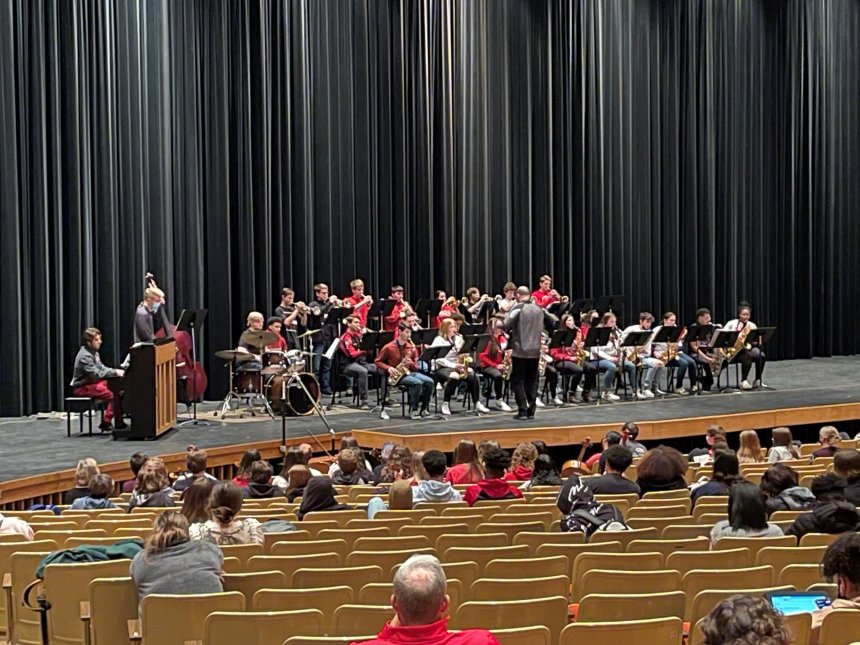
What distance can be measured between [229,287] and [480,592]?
12534 mm

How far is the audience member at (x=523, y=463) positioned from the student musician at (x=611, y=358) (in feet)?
21.5

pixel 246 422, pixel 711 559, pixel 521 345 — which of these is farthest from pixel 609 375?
pixel 711 559

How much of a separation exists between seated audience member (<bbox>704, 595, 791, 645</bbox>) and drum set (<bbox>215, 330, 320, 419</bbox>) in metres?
10.4

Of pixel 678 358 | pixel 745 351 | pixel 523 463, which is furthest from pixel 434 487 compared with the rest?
pixel 745 351

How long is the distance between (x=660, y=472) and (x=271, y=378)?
259 inches

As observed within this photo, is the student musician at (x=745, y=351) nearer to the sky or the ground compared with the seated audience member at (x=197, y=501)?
nearer to the sky

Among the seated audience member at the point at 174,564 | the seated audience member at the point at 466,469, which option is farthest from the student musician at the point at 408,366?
the seated audience member at the point at 174,564

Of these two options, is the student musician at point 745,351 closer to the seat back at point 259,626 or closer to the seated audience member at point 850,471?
the seated audience member at point 850,471

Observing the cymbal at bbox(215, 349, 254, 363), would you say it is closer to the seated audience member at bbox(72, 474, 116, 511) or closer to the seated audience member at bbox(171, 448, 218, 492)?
the seated audience member at bbox(171, 448, 218, 492)

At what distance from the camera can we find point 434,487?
8062 mm

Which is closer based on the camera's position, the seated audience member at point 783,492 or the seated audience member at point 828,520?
the seated audience member at point 828,520

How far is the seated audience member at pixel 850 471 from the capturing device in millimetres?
6980

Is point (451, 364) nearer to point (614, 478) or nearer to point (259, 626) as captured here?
point (614, 478)

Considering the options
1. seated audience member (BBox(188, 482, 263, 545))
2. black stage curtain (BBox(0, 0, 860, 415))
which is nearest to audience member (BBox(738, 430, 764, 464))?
seated audience member (BBox(188, 482, 263, 545))
